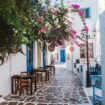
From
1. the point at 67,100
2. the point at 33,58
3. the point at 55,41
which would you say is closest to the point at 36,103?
the point at 67,100

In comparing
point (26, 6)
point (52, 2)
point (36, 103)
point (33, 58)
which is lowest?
point (36, 103)

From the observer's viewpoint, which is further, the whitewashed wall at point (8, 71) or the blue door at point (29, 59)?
the blue door at point (29, 59)

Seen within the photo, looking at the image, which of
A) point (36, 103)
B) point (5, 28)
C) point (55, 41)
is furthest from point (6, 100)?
point (5, 28)

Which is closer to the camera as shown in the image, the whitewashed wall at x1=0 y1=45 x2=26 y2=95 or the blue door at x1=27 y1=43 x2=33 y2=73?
the whitewashed wall at x1=0 y1=45 x2=26 y2=95

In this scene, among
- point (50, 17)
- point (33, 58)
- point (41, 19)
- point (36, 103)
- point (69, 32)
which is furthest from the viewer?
point (33, 58)

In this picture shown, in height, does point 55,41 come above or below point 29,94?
above

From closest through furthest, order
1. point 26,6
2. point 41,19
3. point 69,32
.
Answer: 1. point 26,6
2. point 41,19
3. point 69,32

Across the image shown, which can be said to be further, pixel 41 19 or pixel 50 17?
pixel 50 17

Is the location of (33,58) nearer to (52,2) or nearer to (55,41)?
(55,41)

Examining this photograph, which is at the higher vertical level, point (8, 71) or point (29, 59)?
point (29, 59)

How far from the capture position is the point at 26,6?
557 centimetres

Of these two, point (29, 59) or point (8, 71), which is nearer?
point (8, 71)

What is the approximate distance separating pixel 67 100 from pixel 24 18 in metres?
4.86

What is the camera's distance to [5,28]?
221 inches
